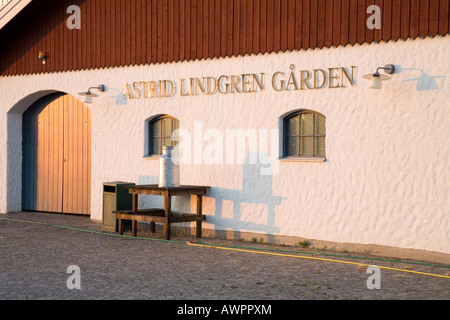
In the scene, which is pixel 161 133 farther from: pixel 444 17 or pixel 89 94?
pixel 444 17

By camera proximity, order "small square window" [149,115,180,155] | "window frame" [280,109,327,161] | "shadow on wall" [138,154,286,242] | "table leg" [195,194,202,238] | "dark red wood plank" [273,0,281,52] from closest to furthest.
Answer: "window frame" [280,109,327,161], "dark red wood plank" [273,0,281,52], "shadow on wall" [138,154,286,242], "table leg" [195,194,202,238], "small square window" [149,115,180,155]

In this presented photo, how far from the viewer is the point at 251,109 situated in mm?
12430

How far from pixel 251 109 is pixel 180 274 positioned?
4426 millimetres

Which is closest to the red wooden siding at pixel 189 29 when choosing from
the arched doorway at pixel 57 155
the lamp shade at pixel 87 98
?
Result: the lamp shade at pixel 87 98

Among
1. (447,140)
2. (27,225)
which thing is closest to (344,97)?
(447,140)

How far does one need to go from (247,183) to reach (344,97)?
2525 millimetres

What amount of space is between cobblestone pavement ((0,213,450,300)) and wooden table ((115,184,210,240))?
16.3 inches

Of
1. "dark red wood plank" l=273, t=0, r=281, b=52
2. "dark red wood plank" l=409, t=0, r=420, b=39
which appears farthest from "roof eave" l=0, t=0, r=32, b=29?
"dark red wood plank" l=409, t=0, r=420, b=39

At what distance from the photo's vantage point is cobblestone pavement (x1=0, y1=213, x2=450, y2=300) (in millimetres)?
7668

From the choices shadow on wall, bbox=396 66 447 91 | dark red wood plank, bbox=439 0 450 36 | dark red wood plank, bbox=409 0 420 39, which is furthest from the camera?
dark red wood plank, bbox=409 0 420 39

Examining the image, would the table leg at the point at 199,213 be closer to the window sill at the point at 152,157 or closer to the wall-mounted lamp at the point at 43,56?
the window sill at the point at 152,157

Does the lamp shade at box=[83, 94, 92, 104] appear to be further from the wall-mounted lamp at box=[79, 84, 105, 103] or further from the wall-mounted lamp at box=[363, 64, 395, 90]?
the wall-mounted lamp at box=[363, 64, 395, 90]
